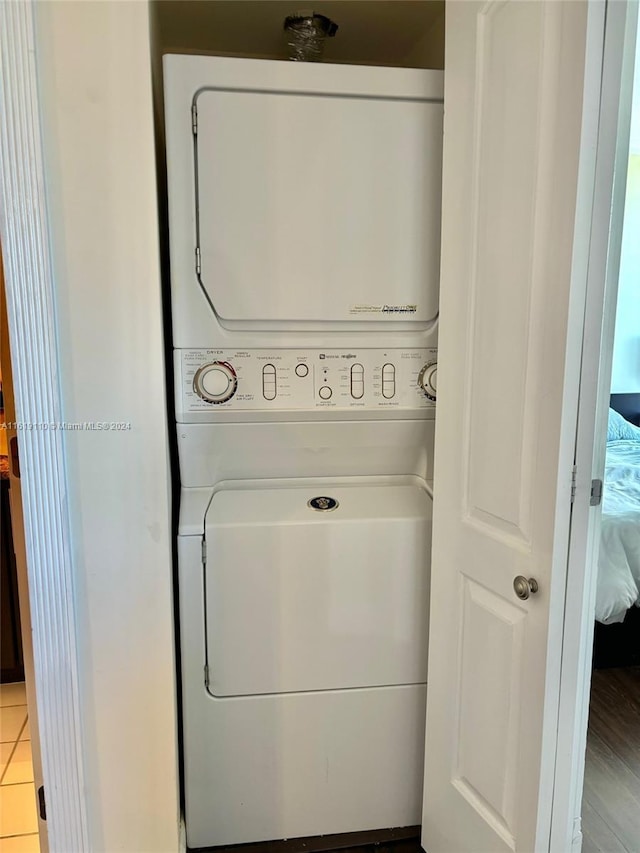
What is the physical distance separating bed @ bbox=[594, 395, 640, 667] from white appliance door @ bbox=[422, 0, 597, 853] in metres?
0.74

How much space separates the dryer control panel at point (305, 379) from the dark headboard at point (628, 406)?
0.43 meters

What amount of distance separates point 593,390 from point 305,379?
2.09 ft

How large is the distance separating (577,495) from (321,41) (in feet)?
4.08

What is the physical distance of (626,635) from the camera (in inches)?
80.4

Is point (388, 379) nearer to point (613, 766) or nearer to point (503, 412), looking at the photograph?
point (503, 412)

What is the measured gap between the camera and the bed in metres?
1.75

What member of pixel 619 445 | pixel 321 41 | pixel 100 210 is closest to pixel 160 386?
pixel 100 210

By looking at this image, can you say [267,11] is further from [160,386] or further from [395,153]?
[160,386]

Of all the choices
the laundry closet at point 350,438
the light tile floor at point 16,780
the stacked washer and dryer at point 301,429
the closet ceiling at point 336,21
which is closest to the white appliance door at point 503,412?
the laundry closet at point 350,438

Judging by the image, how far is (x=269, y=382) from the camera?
4.41ft

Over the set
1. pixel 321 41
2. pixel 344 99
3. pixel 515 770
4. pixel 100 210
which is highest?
pixel 321 41

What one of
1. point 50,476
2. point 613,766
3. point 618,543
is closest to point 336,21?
point 50,476

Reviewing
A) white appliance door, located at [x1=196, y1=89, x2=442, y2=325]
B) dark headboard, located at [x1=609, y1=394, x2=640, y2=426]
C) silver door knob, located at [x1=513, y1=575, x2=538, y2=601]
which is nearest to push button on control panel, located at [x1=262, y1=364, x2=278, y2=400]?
white appliance door, located at [x1=196, y1=89, x2=442, y2=325]

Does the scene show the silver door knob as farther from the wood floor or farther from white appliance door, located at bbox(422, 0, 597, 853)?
the wood floor
